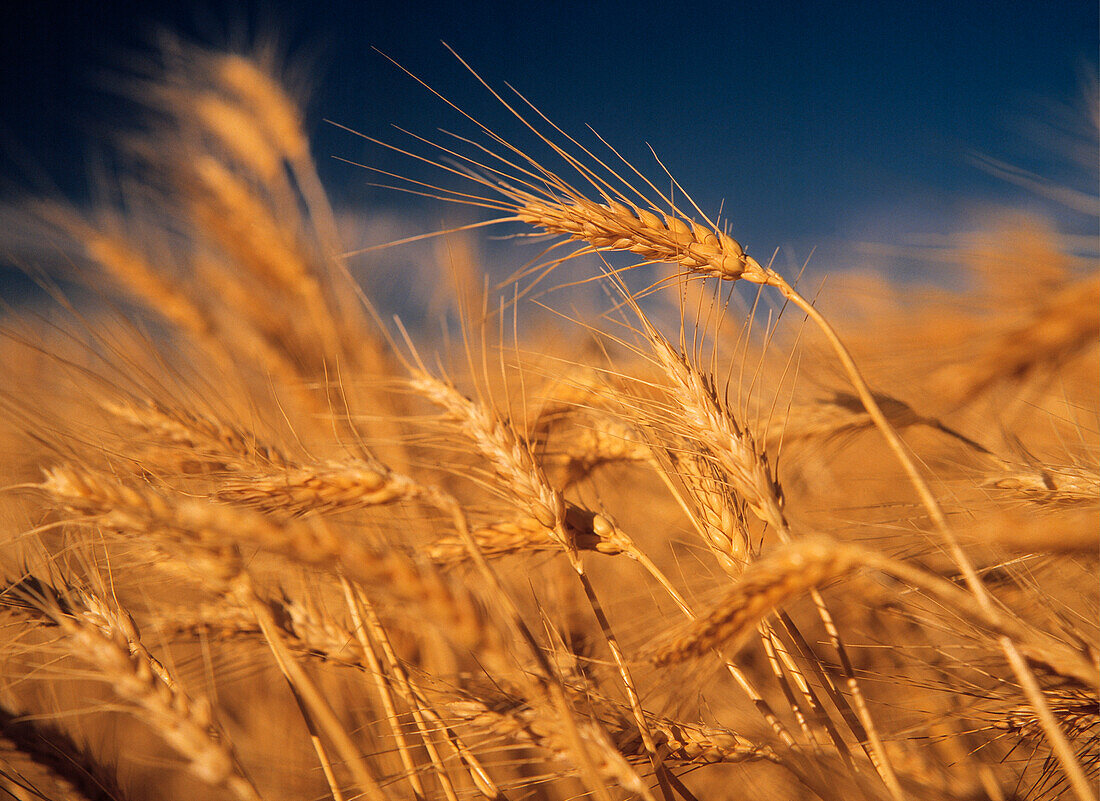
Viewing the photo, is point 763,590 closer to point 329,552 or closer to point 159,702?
point 329,552

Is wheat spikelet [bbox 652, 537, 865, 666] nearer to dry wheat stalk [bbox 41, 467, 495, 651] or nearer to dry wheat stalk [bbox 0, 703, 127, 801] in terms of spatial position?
dry wheat stalk [bbox 41, 467, 495, 651]

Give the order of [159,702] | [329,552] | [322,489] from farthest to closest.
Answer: [322,489] → [159,702] → [329,552]

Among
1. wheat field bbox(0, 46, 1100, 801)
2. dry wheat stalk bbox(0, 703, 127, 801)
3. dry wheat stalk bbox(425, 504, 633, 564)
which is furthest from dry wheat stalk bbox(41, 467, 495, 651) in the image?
dry wheat stalk bbox(0, 703, 127, 801)

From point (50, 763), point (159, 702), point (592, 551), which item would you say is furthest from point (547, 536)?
point (50, 763)

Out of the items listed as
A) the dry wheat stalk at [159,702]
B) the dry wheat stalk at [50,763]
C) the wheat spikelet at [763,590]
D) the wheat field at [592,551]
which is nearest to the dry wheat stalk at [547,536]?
the wheat field at [592,551]

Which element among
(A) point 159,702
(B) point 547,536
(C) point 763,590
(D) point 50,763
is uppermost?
(C) point 763,590

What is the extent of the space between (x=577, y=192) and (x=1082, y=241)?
89 cm

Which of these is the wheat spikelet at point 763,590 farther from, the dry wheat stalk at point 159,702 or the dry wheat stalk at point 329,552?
the dry wheat stalk at point 159,702

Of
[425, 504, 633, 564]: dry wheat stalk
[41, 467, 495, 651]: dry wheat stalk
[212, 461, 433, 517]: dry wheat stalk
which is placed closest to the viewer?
[41, 467, 495, 651]: dry wheat stalk

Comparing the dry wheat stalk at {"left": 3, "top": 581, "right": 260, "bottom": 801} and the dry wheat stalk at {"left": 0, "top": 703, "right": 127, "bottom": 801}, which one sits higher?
the dry wheat stalk at {"left": 3, "top": 581, "right": 260, "bottom": 801}

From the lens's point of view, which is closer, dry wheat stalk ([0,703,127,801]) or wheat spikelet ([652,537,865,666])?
wheat spikelet ([652,537,865,666])

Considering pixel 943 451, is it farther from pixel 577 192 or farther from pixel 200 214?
pixel 200 214

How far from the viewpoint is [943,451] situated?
136 centimetres

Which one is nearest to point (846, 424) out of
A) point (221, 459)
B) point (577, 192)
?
point (577, 192)
